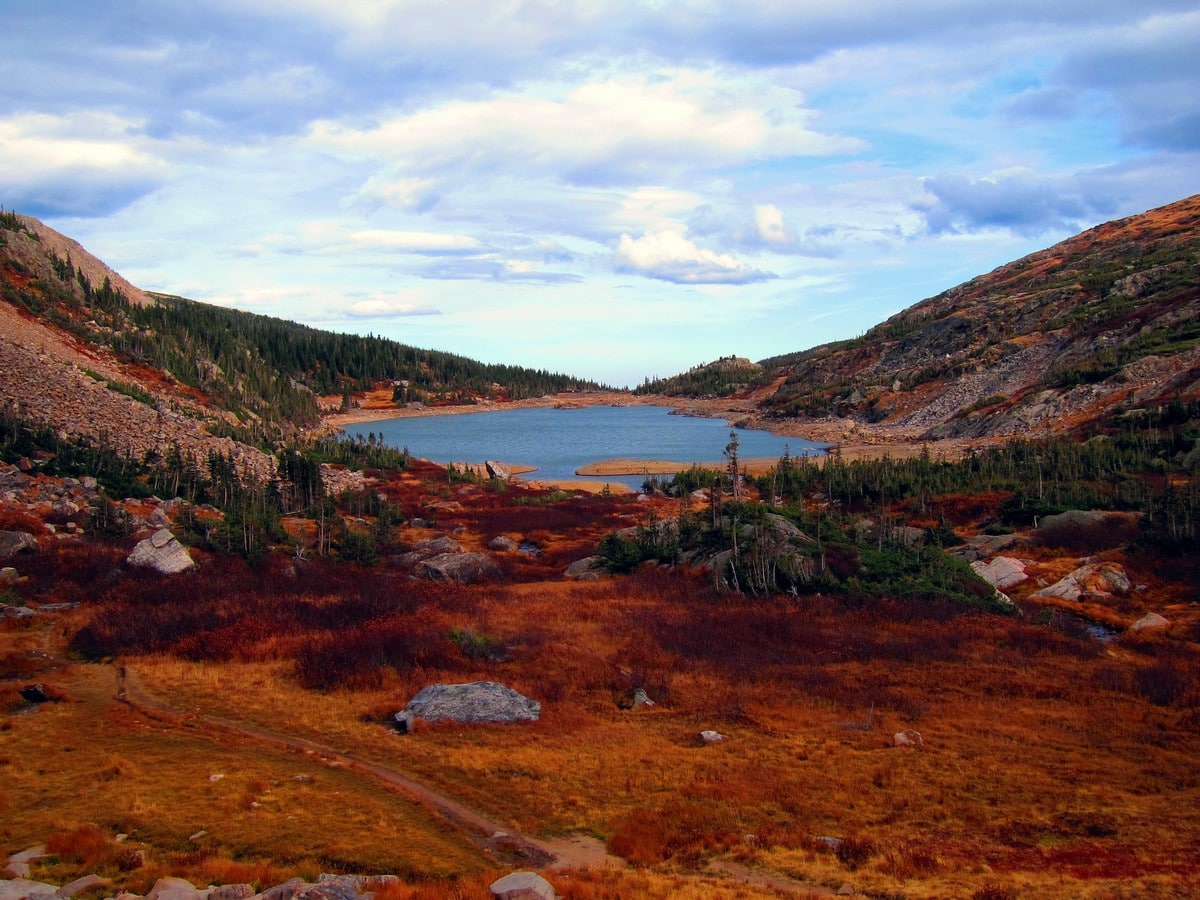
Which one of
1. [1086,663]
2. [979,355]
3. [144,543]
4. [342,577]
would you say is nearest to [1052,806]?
[1086,663]

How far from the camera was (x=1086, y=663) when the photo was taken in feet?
84.0

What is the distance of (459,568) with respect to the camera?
40562 millimetres

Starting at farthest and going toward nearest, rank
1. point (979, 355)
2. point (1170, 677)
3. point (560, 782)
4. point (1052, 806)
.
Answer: point (979, 355)
point (1170, 677)
point (560, 782)
point (1052, 806)

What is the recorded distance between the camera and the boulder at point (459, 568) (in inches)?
1570

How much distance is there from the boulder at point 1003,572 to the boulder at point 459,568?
23.0 meters

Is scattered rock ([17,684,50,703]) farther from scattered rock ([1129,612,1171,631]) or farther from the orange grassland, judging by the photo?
scattered rock ([1129,612,1171,631])

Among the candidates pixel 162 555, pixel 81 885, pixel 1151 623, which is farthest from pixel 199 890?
pixel 1151 623

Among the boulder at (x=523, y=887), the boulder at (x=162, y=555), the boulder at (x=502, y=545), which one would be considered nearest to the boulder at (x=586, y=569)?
the boulder at (x=502, y=545)

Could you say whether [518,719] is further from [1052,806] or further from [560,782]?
[1052,806]

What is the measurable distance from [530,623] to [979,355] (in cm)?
11658

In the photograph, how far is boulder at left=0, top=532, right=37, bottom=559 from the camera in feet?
109

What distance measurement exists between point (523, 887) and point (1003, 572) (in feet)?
107

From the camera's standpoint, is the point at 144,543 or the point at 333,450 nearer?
the point at 144,543

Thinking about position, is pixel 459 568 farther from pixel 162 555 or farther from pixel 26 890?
pixel 26 890
